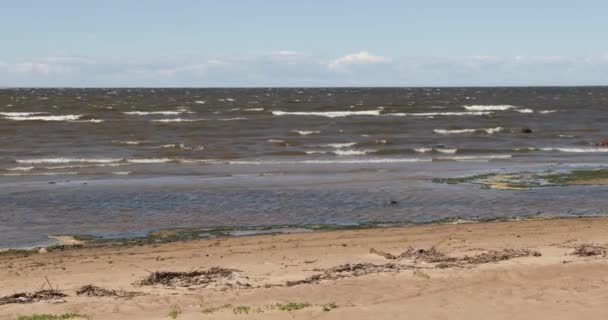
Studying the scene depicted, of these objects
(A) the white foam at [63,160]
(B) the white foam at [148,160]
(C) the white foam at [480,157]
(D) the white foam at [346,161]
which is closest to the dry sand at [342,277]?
(D) the white foam at [346,161]

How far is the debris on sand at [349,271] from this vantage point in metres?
10.9

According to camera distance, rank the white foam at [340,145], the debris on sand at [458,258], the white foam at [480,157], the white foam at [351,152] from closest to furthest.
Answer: the debris on sand at [458,258] < the white foam at [480,157] < the white foam at [351,152] < the white foam at [340,145]

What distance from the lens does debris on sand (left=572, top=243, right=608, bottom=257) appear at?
1219cm

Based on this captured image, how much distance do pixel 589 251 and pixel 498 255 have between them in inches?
52.8

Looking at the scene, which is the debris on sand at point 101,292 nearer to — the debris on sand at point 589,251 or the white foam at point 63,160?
the debris on sand at point 589,251

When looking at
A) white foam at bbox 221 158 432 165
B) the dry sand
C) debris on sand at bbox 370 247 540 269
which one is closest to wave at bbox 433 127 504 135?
white foam at bbox 221 158 432 165

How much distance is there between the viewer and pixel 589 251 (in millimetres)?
12336

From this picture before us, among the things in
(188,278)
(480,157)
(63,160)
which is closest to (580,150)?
(480,157)

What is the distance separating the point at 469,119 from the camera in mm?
62125

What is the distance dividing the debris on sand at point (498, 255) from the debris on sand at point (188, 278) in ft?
11.3

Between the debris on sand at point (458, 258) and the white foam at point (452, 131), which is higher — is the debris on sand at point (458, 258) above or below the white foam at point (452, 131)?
above

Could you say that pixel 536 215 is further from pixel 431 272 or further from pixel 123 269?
pixel 123 269

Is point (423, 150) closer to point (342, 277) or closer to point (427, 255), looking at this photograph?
point (427, 255)

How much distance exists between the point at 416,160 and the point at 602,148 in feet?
34.1
